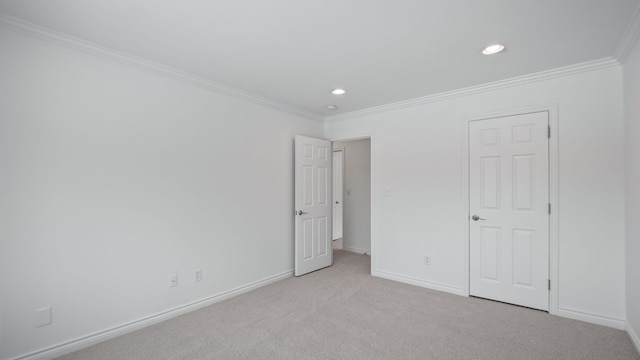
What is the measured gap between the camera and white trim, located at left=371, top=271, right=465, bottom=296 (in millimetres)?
3387

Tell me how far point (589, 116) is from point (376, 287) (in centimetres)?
283

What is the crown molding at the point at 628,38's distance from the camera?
6.26 ft

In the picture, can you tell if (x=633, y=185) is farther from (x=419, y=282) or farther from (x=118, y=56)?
(x=118, y=56)

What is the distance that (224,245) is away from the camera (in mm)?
3252

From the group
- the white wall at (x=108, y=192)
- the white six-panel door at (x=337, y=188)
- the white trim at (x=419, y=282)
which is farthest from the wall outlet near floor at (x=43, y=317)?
the white six-panel door at (x=337, y=188)

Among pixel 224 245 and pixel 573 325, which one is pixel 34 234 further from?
pixel 573 325

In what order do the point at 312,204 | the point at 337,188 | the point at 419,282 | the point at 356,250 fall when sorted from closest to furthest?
the point at 419,282 → the point at 312,204 → the point at 356,250 → the point at 337,188

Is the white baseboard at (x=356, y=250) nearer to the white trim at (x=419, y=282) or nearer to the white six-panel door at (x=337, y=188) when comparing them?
the white six-panel door at (x=337, y=188)

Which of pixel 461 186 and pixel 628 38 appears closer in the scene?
pixel 628 38

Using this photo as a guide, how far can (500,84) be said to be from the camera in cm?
306

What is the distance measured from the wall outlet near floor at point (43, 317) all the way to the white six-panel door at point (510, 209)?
3.96 metres

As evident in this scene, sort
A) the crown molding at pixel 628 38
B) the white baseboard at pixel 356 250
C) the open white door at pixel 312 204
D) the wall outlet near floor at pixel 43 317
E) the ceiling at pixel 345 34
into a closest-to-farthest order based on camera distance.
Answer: the ceiling at pixel 345 34 → the crown molding at pixel 628 38 → the wall outlet near floor at pixel 43 317 → the open white door at pixel 312 204 → the white baseboard at pixel 356 250

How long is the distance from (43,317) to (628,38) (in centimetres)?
483

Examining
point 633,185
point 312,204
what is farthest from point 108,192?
point 633,185
